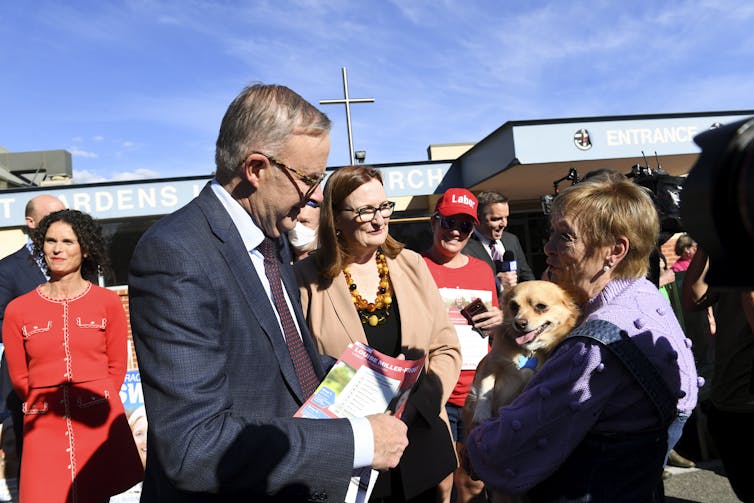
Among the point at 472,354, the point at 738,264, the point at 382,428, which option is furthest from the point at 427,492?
the point at 738,264

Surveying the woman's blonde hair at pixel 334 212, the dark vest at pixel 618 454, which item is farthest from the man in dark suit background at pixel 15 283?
the dark vest at pixel 618 454

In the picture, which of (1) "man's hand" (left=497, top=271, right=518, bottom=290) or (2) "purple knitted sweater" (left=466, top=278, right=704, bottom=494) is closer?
(2) "purple knitted sweater" (left=466, top=278, right=704, bottom=494)

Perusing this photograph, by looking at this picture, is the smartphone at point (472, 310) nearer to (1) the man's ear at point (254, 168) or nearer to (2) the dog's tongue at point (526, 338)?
(2) the dog's tongue at point (526, 338)

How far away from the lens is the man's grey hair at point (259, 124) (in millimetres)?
1641

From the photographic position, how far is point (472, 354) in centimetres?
362

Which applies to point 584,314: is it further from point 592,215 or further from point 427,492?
point 427,492

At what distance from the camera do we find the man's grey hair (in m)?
1.64

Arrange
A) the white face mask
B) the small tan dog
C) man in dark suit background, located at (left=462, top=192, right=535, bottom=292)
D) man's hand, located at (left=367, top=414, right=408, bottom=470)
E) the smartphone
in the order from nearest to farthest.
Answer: man's hand, located at (left=367, top=414, right=408, bottom=470) → the small tan dog → the smartphone → the white face mask → man in dark suit background, located at (left=462, top=192, right=535, bottom=292)

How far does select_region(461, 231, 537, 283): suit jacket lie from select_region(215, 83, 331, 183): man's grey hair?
300 cm

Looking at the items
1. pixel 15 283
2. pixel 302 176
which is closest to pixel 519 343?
pixel 302 176

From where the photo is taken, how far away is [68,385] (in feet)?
11.3

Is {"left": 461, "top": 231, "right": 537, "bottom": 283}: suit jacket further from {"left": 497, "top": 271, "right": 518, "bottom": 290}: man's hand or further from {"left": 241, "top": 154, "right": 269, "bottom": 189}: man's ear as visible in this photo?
{"left": 241, "top": 154, "right": 269, "bottom": 189}: man's ear

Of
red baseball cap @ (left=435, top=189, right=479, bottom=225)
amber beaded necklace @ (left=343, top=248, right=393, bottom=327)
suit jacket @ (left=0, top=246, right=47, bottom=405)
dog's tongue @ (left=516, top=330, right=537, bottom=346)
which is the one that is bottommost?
dog's tongue @ (left=516, top=330, right=537, bottom=346)

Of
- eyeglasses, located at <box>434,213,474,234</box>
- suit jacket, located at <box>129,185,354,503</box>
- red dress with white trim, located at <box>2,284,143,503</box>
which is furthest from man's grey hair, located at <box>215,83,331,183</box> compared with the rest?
red dress with white trim, located at <box>2,284,143,503</box>
